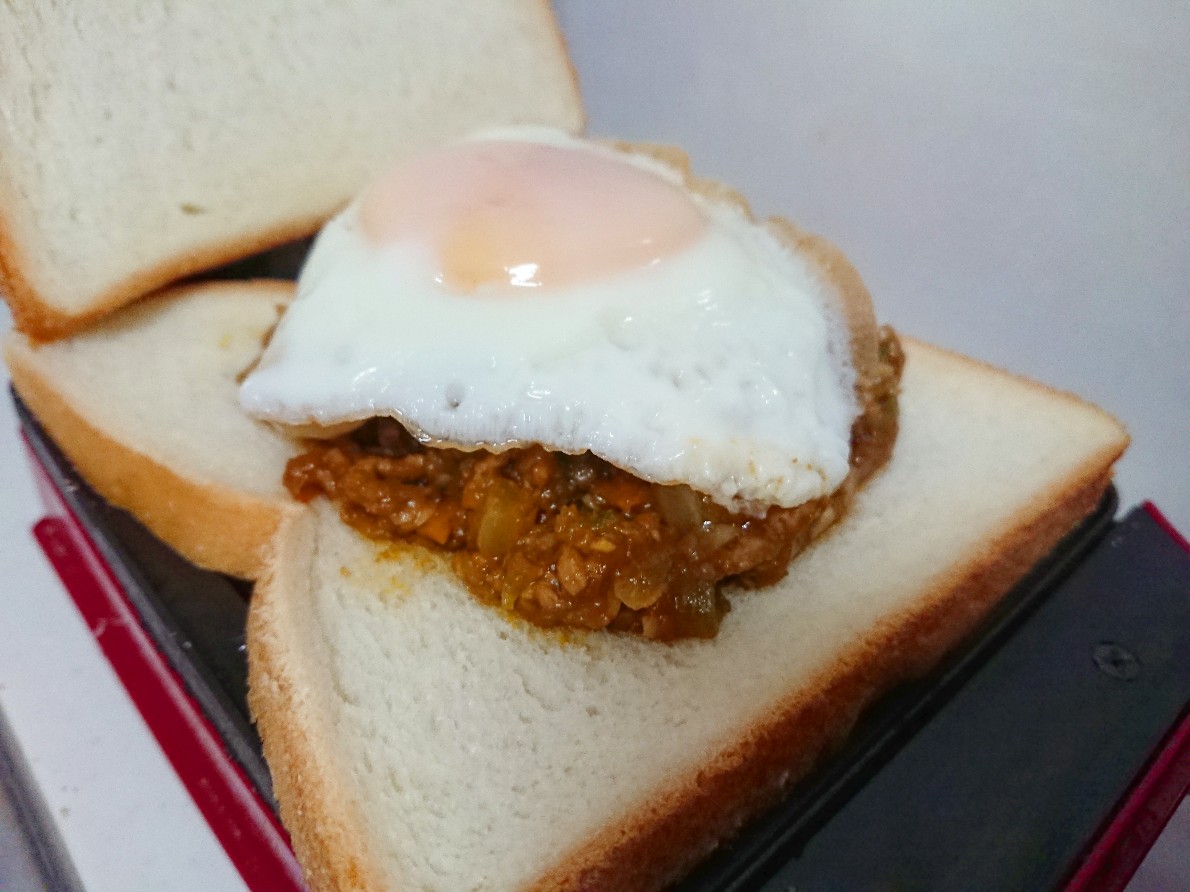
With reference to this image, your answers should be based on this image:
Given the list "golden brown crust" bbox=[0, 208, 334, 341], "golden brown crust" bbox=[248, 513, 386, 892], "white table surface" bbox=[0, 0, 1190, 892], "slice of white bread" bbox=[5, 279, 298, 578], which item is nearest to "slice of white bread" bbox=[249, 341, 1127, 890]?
"golden brown crust" bbox=[248, 513, 386, 892]

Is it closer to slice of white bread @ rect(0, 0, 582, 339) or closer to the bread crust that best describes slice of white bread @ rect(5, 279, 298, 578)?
Answer: slice of white bread @ rect(0, 0, 582, 339)

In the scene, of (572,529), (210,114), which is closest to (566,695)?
(572,529)

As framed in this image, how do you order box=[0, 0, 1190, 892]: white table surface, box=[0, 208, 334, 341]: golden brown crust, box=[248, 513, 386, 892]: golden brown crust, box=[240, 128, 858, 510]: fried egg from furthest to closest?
box=[0, 208, 334, 341]: golden brown crust → box=[0, 0, 1190, 892]: white table surface → box=[240, 128, 858, 510]: fried egg → box=[248, 513, 386, 892]: golden brown crust

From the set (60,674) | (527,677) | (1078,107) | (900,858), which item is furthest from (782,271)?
(60,674)

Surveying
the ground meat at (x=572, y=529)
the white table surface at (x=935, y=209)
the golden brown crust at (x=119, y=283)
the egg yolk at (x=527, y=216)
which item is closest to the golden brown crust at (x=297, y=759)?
the ground meat at (x=572, y=529)

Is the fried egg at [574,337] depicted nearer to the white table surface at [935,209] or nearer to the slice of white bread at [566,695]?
the slice of white bread at [566,695]

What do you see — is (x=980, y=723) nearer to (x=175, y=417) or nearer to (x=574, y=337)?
(x=574, y=337)

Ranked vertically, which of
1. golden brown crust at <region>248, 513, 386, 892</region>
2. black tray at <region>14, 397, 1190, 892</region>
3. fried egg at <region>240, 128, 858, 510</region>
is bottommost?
golden brown crust at <region>248, 513, 386, 892</region>
